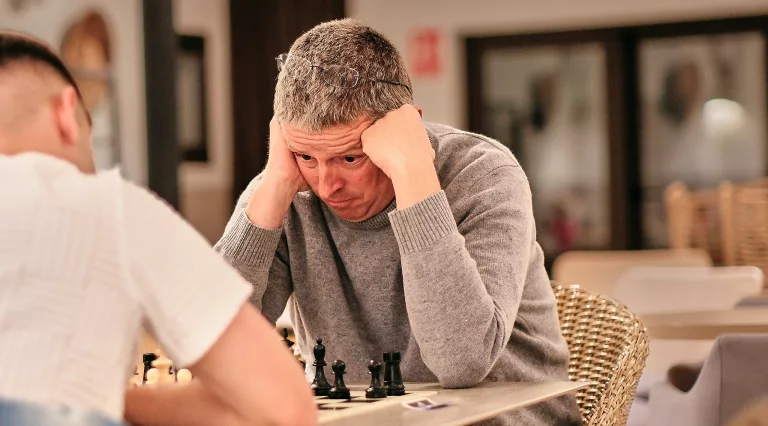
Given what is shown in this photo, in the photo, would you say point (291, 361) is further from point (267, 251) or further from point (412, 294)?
point (267, 251)

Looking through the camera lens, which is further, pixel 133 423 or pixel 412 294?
pixel 412 294

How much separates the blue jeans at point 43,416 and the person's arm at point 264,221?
3.12 feet

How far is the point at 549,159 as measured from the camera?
906 centimetres

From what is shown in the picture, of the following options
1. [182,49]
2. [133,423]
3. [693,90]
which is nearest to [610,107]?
[693,90]

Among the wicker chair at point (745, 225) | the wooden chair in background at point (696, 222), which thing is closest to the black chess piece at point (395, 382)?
the wicker chair at point (745, 225)

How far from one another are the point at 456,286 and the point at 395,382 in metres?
0.16

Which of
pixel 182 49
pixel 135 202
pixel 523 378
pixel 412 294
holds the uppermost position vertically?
pixel 182 49

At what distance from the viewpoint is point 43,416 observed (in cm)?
88

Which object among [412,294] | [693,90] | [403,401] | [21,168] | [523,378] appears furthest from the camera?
[693,90]

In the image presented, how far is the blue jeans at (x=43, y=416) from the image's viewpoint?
34.1 inches


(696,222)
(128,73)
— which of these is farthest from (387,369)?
(128,73)

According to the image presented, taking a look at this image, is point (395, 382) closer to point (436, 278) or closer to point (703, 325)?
point (436, 278)

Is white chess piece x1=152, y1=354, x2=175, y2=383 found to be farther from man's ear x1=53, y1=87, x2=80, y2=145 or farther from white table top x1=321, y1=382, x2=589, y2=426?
man's ear x1=53, y1=87, x2=80, y2=145

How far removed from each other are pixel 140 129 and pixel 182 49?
80 cm
